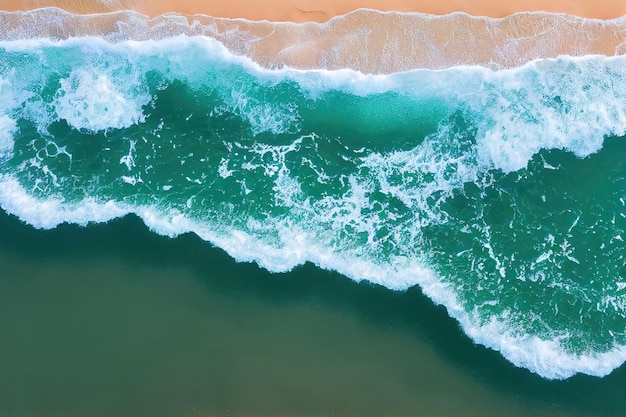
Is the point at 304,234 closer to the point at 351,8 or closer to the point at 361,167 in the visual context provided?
the point at 361,167

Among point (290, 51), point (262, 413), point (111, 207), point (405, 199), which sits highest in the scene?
point (290, 51)

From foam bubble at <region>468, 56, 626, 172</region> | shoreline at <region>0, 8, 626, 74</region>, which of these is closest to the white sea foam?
foam bubble at <region>468, 56, 626, 172</region>

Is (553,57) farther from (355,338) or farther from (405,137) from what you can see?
(355,338)

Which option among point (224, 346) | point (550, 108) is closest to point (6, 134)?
point (224, 346)

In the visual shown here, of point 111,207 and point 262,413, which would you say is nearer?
point 262,413

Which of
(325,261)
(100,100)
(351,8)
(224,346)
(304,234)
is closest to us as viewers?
(224,346)

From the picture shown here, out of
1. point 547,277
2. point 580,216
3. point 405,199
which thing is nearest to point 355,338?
point 405,199
